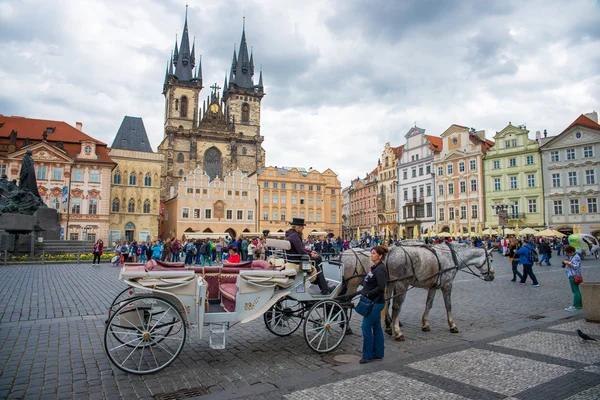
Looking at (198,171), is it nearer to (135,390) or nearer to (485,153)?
(485,153)

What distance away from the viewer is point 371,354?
555 cm

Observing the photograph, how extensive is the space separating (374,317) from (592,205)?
152 ft

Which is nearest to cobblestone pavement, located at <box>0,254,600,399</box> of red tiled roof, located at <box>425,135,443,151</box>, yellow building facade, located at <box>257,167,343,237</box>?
red tiled roof, located at <box>425,135,443,151</box>

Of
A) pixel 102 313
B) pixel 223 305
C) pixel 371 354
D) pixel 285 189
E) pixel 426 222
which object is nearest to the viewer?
pixel 371 354

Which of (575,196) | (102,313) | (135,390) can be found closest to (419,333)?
(135,390)

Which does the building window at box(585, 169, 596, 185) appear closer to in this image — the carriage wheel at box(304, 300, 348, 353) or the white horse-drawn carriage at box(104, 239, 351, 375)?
the white horse-drawn carriage at box(104, 239, 351, 375)

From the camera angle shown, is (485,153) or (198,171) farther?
(198,171)

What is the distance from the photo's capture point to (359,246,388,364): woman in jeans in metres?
5.53

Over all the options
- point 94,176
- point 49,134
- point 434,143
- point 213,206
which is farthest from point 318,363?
point 434,143

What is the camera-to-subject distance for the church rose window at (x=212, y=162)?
7150 cm

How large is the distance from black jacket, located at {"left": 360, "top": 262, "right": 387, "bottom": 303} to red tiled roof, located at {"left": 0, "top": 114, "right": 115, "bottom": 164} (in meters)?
48.7

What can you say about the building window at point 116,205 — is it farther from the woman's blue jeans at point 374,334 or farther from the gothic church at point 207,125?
the woman's blue jeans at point 374,334

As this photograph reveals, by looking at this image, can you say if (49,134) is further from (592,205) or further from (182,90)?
(592,205)

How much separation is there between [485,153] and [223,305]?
166ft
